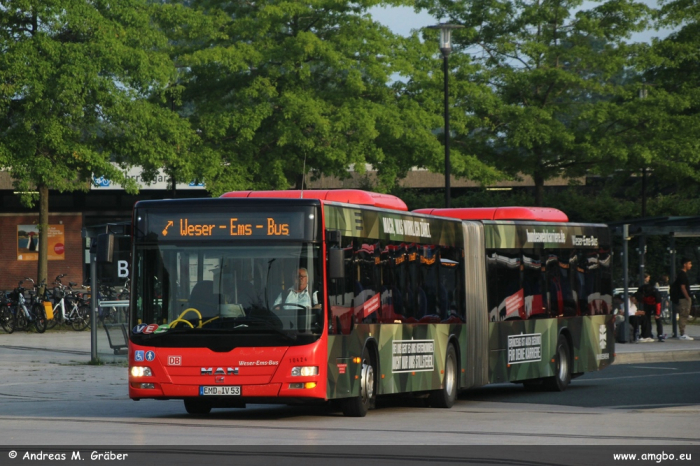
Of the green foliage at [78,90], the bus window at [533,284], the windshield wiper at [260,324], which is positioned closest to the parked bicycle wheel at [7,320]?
the green foliage at [78,90]

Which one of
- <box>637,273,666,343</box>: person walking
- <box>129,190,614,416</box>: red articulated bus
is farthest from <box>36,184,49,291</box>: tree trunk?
<box>129,190,614,416</box>: red articulated bus

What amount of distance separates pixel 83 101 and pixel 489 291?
1733cm

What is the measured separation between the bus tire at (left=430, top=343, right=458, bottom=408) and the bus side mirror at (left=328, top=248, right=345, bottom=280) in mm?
3668

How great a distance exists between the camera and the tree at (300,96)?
3619 cm

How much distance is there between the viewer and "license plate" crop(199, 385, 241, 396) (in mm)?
13523

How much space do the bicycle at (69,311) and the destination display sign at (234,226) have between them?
2065 cm

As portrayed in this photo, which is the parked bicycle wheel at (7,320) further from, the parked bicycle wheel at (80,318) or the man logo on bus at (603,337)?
the man logo on bus at (603,337)

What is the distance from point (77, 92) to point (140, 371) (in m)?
20.0

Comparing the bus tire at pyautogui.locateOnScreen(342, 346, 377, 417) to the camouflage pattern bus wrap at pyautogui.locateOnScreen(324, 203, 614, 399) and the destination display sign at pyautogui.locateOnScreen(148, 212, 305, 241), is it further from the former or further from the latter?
the destination display sign at pyautogui.locateOnScreen(148, 212, 305, 241)

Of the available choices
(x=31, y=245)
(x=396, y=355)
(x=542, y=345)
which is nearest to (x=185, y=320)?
(x=396, y=355)

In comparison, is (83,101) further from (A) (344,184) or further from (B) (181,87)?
(A) (344,184)

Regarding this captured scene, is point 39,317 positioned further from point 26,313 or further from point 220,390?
point 220,390

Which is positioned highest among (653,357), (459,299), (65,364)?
(459,299)

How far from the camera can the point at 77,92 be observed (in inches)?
1282
